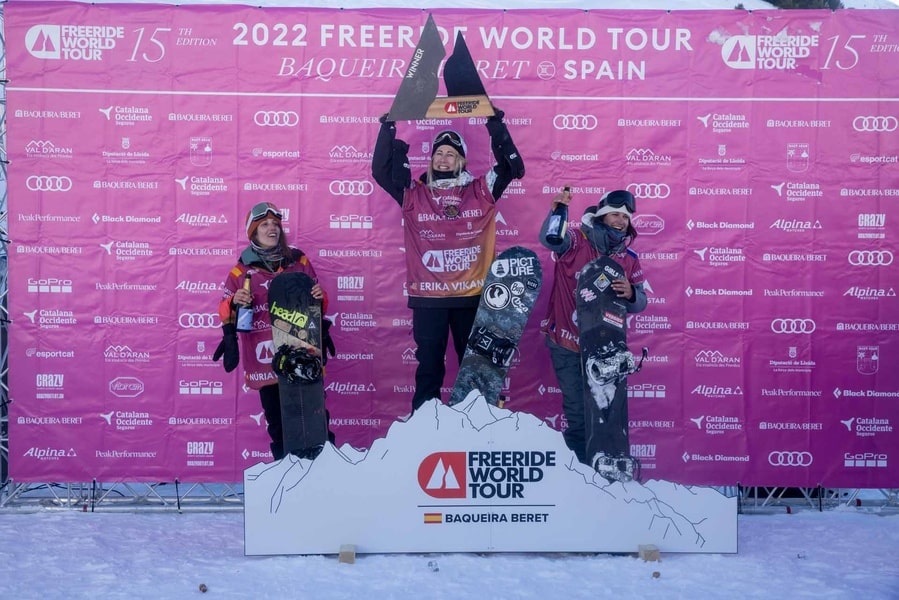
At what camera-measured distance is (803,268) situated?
4.46m

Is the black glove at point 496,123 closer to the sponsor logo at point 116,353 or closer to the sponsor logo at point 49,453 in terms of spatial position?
the sponsor logo at point 116,353

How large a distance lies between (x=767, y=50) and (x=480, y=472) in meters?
2.79

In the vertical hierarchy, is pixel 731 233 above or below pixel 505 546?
above

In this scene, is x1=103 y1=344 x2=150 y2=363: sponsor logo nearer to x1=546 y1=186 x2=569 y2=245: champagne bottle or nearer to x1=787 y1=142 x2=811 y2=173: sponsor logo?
x1=546 y1=186 x2=569 y2=245: champagne bottle

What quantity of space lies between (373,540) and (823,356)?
2.67m

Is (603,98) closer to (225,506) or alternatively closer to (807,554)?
(807,554)

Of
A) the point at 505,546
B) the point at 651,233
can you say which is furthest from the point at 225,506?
the point at 651,233

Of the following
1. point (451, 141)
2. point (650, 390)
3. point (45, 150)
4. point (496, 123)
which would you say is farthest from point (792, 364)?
point (45, 150)

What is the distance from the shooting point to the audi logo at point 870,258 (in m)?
4.45

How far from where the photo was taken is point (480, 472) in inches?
141

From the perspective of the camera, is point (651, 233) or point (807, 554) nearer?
point (807, 554)

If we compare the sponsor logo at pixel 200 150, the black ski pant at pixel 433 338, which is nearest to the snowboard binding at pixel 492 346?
the black ski pant at pixel 433 338

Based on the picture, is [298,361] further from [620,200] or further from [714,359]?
[714,359]

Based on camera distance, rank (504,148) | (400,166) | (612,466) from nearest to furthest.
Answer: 1. (612,466)
2. (504,148)
3. (400,166)
